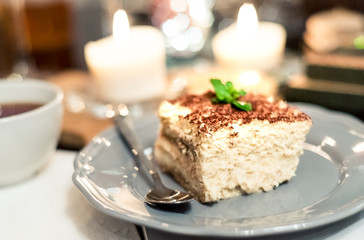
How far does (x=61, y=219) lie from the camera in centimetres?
133

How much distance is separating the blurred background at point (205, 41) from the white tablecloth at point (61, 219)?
93 cm

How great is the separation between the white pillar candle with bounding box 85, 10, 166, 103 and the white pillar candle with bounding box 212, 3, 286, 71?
0.42 m

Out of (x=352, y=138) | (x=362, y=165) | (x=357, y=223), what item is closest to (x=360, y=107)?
(x=352, y=138)

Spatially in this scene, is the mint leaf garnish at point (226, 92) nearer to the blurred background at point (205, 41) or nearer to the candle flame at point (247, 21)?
the blurred background at point (205, 41)

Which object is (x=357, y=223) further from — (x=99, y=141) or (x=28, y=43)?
(x=28, y=43)

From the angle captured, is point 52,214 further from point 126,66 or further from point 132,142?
point 126,66

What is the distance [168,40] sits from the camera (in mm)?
3346

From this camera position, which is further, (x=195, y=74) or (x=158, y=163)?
(x=195, y=74)

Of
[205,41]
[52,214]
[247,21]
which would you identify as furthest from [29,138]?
[205,41]

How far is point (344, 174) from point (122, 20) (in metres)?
1.46

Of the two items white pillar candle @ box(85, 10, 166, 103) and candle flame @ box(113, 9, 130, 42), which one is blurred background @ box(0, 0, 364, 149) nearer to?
white pillar candle @ box(85, 10, 166, 103)

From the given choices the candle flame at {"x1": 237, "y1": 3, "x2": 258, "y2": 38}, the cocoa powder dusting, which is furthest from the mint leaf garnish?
the candle flame at {"x1": 237, "y1": 3, "x2": 258, "y2": 38}

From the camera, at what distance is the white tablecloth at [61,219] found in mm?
1193

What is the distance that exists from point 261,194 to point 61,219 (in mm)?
633
